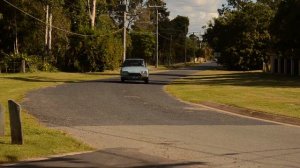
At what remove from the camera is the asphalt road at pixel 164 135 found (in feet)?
31.7

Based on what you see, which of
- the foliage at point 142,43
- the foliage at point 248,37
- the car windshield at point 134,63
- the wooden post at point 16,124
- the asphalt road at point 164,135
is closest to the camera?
the asphalt road at point 164,135

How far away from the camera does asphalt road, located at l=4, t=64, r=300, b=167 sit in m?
9.67

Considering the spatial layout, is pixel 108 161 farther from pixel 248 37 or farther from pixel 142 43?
pixel 142 43

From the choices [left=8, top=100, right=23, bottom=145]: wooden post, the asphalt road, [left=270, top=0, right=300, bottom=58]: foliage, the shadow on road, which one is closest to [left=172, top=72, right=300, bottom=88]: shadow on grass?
[left=270, top=0, right=300, bottom=58]: foliage

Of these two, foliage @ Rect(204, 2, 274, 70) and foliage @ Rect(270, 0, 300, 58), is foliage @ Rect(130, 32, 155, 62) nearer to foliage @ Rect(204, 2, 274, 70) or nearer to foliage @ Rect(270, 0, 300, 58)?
foliage @ Rect(204, 2, 274, 70)

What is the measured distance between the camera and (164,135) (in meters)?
12.9

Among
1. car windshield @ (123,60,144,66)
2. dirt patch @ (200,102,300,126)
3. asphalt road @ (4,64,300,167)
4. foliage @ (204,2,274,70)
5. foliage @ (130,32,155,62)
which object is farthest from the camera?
foliage @ (130,32,155,62)

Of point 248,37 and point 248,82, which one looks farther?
point 248,37

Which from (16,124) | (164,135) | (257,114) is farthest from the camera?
(257,114)

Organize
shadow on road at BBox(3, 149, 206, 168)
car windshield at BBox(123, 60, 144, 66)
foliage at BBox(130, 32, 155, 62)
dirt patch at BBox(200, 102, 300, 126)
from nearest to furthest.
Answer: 1. shadow on road at BBox(3, 149, 206, 168)
2. dirt patch at BBox(200, 102, 300, 126)
3. car windshield at BBox(123, 60, 144, 66)
4. foliage at BBox(130, 32, 155, 62)

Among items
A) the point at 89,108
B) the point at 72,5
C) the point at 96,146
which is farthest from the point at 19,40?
the point at 96,146

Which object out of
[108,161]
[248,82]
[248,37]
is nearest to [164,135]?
[108,161]

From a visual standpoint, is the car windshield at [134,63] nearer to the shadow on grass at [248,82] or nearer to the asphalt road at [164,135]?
A: the shadow on grass at [248,82]

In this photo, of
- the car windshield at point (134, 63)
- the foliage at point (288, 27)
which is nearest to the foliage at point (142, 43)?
the foliage at point (288, 27)
